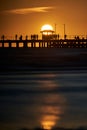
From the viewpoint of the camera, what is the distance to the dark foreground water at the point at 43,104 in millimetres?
16406

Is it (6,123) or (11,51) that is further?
(11,51)

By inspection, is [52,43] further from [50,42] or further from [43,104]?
[43,104]

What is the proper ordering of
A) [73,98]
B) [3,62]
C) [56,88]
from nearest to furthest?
[73,98]
[56,88]
[3,62]

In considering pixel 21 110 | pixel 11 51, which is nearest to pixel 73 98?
pixel 21 110

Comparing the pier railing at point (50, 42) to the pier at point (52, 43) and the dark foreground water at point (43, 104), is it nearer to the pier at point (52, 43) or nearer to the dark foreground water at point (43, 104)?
the pier at point (52, 43)

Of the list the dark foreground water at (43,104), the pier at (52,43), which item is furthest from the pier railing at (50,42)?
the dark foreground water at (43,104)

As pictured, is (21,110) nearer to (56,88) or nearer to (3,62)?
(56,88)

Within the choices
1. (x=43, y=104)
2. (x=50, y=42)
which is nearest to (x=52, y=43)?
(x=50, y=42)

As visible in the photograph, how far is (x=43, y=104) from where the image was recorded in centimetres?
1969

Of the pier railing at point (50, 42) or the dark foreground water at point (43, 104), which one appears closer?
the dark foreground water at point (43, 104)

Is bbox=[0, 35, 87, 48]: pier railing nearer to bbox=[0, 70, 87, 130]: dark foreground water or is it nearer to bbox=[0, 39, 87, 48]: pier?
bbox=[0, 39, 87, 48]: pier

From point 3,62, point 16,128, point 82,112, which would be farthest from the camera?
point 3,62

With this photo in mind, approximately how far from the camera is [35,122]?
1641 cm

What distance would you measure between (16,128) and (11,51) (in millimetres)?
46217
